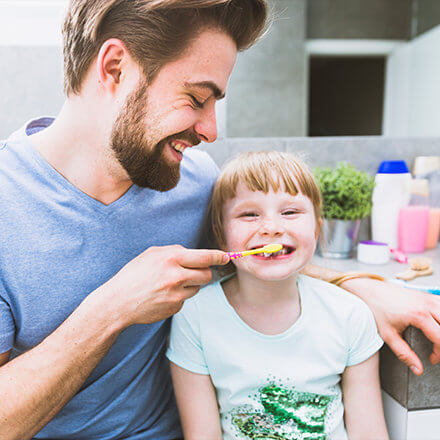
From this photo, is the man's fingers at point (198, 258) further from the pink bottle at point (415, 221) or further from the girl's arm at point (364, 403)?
the pink bottle at point (415, 221)

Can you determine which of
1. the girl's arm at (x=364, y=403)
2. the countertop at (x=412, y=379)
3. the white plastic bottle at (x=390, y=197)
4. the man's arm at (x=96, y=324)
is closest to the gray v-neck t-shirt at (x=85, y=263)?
the man's arm at (x=96, y=324)

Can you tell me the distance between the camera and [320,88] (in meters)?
5.52

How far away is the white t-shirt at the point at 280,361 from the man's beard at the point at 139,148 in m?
Result: 0.32

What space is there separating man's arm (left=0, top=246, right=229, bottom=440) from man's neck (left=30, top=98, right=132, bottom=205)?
23cm

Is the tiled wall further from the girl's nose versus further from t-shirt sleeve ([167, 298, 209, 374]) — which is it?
t-shirt sleeve ([167, 298, 209, 374])

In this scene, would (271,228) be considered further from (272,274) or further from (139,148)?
(139,148)

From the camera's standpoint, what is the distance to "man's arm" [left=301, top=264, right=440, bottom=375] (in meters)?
0.80

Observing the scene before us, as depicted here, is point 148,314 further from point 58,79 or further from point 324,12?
point 324,12

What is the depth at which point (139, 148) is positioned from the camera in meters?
0.81

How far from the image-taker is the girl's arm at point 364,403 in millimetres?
854

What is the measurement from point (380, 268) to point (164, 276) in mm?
734

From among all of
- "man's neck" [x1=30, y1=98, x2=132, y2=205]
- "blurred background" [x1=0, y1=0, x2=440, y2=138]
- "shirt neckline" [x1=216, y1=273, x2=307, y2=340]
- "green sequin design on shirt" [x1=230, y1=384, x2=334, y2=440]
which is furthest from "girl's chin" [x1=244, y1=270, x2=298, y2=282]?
"blurred background" [x1=0, y1=0, x2=440, y2=138]

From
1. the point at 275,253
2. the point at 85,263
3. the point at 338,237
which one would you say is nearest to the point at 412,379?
the point at 275,253

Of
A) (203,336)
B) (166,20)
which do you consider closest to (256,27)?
(166,20)
